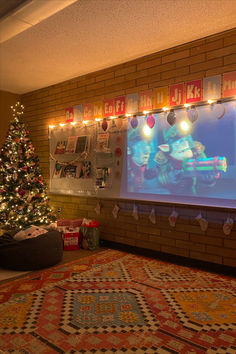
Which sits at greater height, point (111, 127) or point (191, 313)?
point (111, 127)

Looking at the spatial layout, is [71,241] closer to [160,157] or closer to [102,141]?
[102,141]

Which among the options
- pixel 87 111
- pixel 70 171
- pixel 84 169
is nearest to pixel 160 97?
pixel 87 111

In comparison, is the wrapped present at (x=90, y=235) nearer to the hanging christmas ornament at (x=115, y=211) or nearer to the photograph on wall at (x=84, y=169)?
the hanging christmas ornament at (x=115, y=211)

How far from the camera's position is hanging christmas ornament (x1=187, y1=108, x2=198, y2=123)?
142 inches

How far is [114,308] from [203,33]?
10.7 feet

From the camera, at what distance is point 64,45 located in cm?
394

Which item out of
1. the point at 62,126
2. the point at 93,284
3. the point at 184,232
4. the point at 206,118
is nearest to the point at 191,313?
the point at 93,284

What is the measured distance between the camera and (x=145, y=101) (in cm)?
416

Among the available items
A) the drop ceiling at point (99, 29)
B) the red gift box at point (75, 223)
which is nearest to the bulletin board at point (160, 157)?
the red gift box at point (75, 223)

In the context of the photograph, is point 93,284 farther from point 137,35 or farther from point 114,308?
point 137,35

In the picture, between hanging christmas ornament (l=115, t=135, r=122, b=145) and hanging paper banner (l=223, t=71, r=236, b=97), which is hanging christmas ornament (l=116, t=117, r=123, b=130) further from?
hanging paper banner (l=223, t=71, r=236, b=97)

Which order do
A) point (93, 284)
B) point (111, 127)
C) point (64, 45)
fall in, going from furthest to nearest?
1. point (111, 127)
2. point (64, 45)
3. point (93, 284)

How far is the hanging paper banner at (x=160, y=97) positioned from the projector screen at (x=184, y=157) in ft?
0.49

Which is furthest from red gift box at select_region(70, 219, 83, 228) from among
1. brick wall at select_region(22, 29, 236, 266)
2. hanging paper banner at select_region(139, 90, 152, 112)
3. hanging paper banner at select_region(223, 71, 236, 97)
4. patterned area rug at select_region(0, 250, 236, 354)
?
hanging paper banner at select_region(223, 71, 236, 97)
